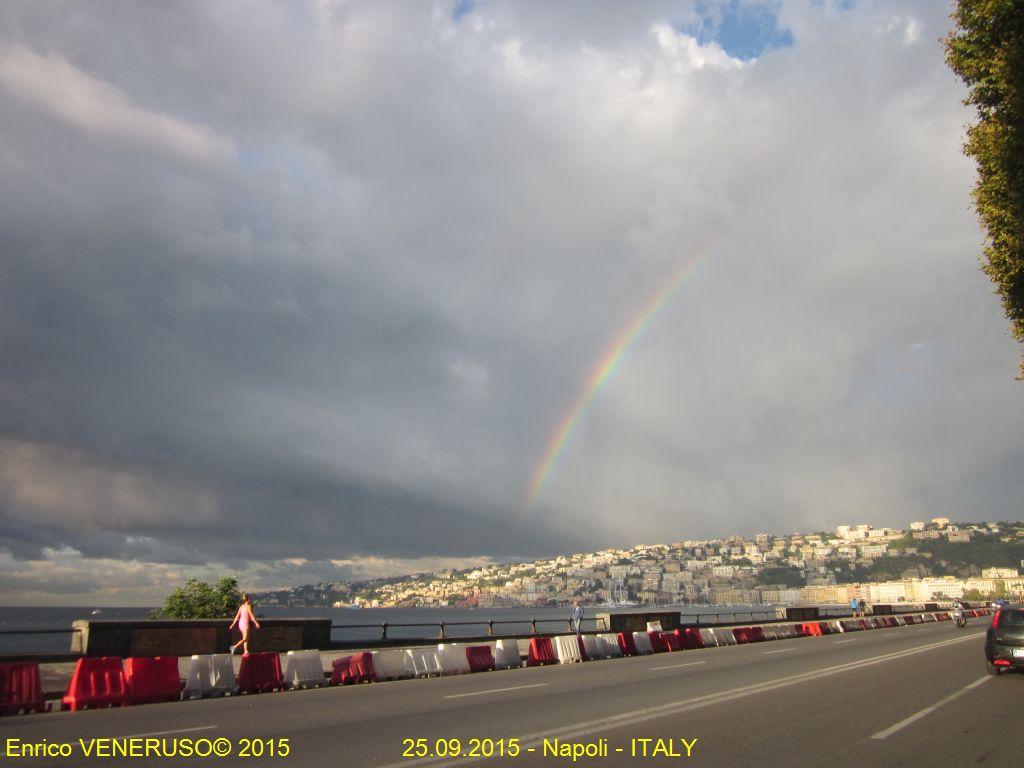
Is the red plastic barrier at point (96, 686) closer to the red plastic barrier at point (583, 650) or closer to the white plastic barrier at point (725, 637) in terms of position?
the red plastic barrier at point (583, 650)

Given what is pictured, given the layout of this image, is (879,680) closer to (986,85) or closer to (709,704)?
(709,704)

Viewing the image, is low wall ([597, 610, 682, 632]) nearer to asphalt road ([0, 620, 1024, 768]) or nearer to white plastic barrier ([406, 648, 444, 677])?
white plastic barrier ([406, 648, 444, 677])

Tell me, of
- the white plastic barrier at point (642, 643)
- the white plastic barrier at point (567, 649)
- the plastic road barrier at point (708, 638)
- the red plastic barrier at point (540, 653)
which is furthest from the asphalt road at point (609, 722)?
the plastic road barrier at point (708, 638)

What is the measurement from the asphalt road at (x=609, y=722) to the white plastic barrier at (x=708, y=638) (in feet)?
45.6

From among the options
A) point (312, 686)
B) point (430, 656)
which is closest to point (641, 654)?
point (430, 656)

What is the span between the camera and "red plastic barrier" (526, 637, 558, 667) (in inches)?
886

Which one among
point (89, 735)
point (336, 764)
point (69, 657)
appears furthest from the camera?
point (69, 657)

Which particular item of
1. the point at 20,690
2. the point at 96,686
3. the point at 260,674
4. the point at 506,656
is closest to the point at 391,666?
the point at 260,674

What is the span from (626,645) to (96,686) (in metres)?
18.3

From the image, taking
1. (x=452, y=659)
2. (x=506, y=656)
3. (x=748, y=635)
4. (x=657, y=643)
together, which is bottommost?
(x=748, y=635)

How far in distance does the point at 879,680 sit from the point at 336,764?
13673 millimetres

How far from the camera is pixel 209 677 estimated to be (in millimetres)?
14727

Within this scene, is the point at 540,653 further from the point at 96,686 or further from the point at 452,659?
the point at 96,686

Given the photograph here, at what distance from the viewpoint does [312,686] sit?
16.4 meters
